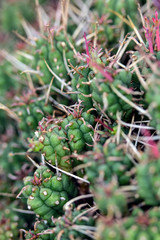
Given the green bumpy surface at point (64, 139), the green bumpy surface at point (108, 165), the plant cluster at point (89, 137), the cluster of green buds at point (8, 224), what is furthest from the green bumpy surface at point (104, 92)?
the cluster of green buds at point (8, 224)

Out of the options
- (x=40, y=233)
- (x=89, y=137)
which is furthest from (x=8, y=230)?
(x=89, y=137)

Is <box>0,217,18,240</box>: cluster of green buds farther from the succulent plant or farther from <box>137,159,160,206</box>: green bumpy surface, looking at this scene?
<box>137,159,160,206</box>: green bumpy surface

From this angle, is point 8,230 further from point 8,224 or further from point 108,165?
point 108,165

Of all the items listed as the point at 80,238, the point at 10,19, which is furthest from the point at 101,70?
the point at 10,19

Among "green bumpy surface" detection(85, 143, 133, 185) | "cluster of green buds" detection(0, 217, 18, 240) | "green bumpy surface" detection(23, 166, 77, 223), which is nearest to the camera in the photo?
"green bumpy surface" detection(85, 143, 133, 185)

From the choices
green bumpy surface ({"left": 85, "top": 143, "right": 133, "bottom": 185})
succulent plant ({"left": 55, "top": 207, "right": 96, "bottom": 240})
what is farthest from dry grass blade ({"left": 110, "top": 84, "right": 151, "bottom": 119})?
succulent plant ({"left": 55, "top": 207, "right": 96, "bottom": 240})

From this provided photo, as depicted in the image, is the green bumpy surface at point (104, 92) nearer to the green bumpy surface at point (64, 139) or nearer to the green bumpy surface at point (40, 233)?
the green bumpy surface at point (64, 139)
